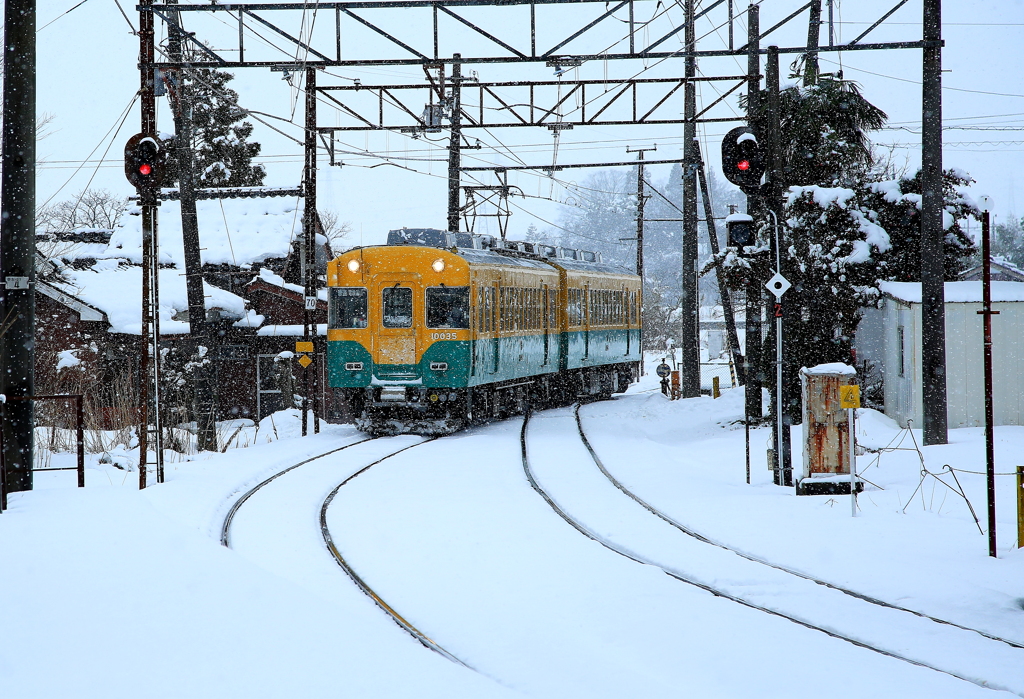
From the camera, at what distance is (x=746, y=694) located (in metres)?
5.20

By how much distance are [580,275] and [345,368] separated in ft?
28.7

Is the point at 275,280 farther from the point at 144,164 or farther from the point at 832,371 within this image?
the point at 832,371

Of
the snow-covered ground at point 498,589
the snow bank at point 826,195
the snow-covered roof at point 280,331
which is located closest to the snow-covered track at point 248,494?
the snow-covered ground at point 498,589

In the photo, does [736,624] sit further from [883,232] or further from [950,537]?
[883,232]

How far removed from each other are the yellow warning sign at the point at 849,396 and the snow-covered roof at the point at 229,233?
908 inches

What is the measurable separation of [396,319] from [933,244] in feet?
28.3

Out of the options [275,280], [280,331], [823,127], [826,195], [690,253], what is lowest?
[280,331]

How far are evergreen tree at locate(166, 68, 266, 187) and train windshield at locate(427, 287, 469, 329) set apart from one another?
35.5 metres

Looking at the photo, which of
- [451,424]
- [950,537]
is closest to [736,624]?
[950,537]

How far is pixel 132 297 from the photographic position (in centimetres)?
2945

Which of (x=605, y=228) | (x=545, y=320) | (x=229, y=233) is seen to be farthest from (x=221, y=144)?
(x=605, y=228)

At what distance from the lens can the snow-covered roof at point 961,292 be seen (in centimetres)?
1630

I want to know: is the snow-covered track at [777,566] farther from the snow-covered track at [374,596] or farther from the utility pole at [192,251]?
the utility pole at [192,251]

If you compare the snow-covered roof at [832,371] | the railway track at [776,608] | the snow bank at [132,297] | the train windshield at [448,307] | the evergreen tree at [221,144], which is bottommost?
the railway track at [776,608]
